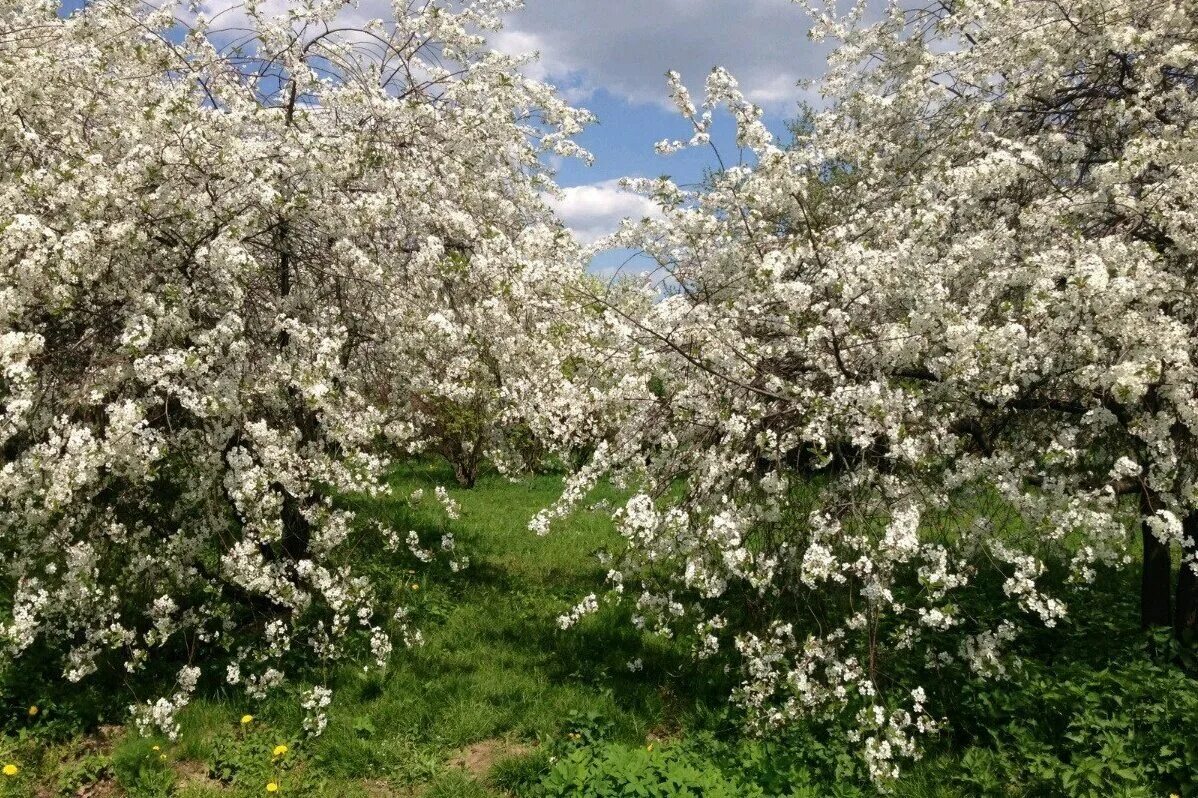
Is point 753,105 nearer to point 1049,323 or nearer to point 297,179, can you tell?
point 1049,323

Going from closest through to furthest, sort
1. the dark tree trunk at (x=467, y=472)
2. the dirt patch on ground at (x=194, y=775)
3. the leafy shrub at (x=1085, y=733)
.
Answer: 1. the leafy shrub at (x=1085, y=733)
2. the dirt patch on ground at (x=194, y=775)
3. the dark tree trunk at (x=467, y=472)

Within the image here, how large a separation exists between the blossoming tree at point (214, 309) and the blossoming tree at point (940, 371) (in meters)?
1.88

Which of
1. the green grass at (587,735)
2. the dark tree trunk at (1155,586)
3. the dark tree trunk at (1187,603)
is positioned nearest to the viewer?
the green grass at (587,735)

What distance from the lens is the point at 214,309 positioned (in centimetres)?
539

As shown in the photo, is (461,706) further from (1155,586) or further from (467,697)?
(1155,586)

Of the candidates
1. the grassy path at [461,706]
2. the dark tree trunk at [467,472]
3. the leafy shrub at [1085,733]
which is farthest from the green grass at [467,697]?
the dark tree trunk at [467,472]

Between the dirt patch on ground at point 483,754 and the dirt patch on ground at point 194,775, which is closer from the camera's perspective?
the dirt patch on ground at point 194,775

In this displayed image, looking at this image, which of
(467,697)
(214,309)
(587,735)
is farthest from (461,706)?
(214,309)

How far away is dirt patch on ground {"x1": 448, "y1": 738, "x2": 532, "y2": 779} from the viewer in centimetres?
555

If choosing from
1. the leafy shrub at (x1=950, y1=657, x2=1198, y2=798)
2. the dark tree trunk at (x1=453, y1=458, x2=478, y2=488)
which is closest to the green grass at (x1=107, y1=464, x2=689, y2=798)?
the leafy shrub at (x1=950, y1=657, x2=1198, y2=798)

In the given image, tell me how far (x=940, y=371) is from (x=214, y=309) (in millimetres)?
4880

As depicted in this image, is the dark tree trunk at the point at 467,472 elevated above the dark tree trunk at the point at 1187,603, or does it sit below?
above

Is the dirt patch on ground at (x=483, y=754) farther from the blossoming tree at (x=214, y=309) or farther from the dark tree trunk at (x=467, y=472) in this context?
the dark tree trunk at (x=467, y=472)

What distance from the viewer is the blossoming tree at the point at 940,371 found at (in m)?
4.62
